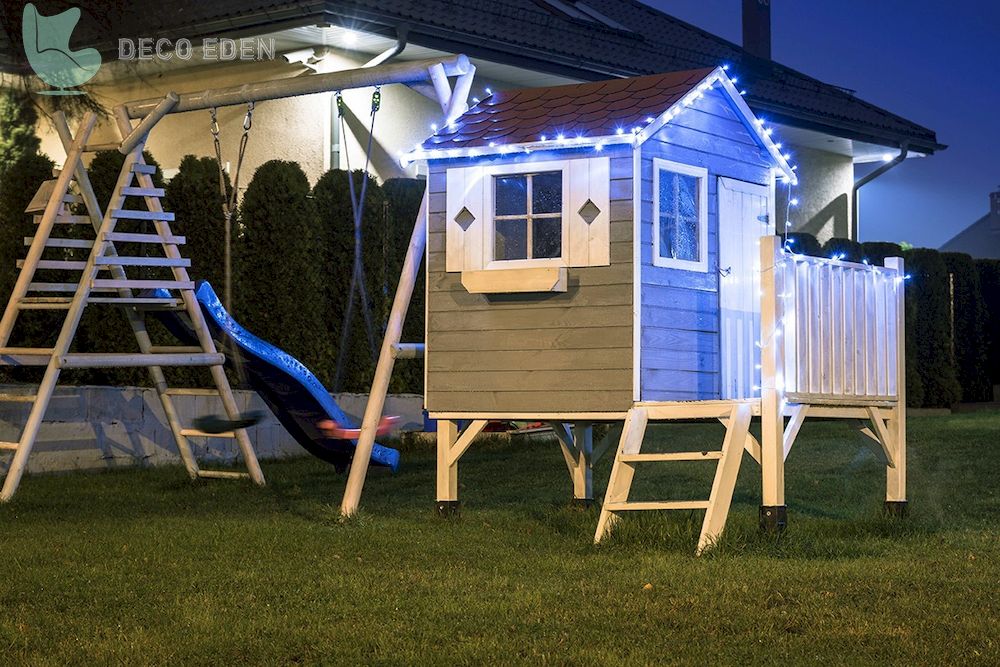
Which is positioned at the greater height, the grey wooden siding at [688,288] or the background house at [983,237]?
the background house at [983,237]

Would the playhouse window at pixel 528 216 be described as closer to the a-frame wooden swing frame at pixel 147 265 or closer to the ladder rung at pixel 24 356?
the a-frame wooden swing frame at pixel 147 265

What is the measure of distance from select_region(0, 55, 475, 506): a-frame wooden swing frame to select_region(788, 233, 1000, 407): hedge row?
870 cm

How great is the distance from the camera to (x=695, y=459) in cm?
807

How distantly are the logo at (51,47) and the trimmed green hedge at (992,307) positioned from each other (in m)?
12.4

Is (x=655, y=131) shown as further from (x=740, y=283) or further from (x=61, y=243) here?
(x=61, y=243)

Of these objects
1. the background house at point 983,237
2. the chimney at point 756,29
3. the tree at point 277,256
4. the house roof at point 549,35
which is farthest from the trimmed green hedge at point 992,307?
the background house at point 983,237

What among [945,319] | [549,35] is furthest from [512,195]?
[945,319]

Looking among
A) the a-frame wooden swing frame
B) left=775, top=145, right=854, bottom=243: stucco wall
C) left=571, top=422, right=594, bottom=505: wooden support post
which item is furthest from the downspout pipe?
the a-frame wooden swing frame

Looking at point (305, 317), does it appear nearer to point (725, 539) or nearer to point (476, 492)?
point (476, 492)

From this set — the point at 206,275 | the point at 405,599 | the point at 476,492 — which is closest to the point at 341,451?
the point at 476,492

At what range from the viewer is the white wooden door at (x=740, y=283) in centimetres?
908

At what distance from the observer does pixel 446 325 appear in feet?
29.8

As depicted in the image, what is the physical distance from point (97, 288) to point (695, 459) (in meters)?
4.43

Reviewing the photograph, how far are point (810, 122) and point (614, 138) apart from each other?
14.3 metres
